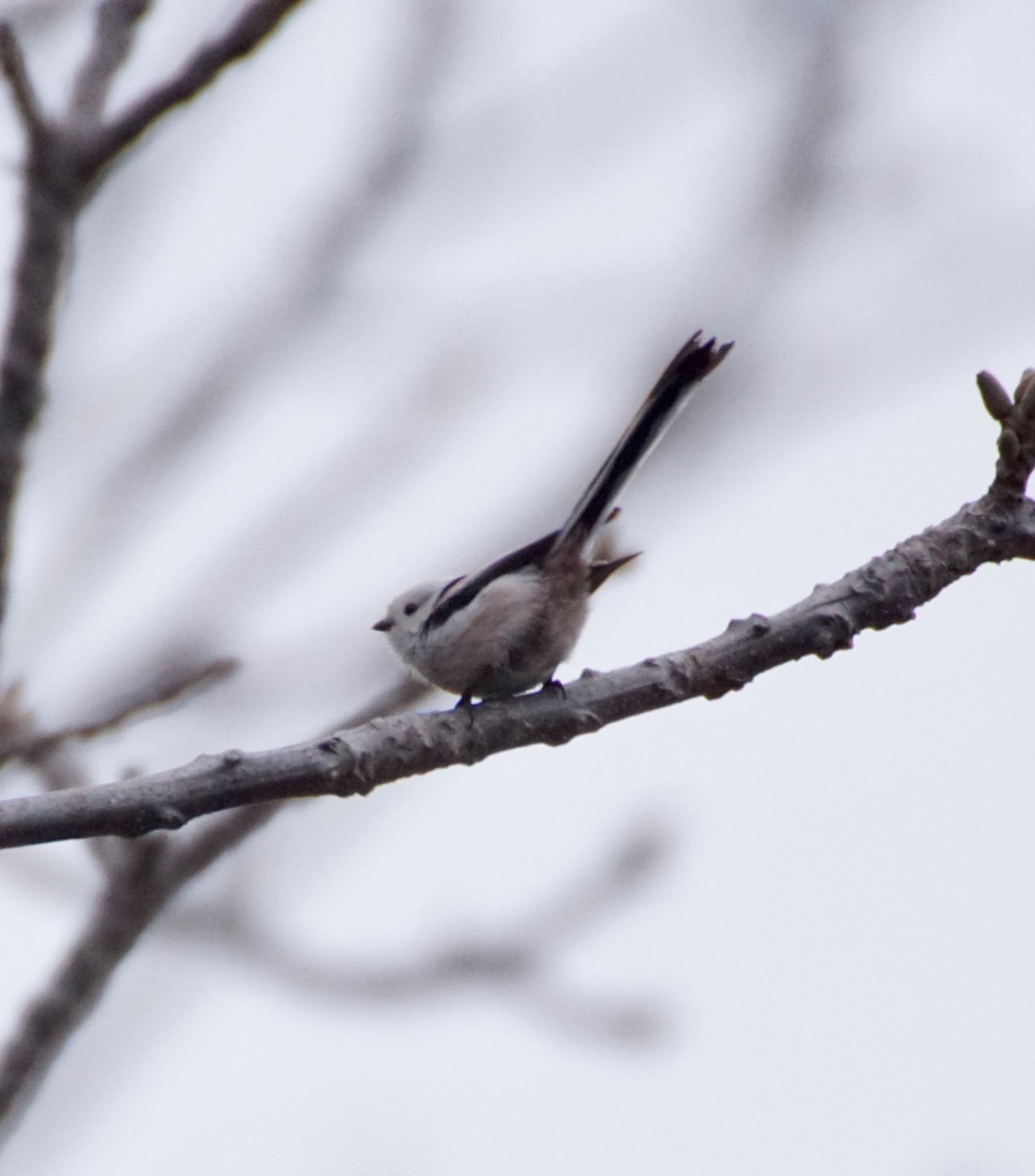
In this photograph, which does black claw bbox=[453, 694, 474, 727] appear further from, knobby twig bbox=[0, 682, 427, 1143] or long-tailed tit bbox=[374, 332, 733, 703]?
knobby twig bbox=[0, 682, 427, 1143]

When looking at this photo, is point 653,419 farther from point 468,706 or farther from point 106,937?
point 106,937

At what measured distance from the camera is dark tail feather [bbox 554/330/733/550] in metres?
2.70

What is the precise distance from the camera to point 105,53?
8.07ft

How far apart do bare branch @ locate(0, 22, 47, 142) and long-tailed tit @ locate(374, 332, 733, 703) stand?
126 cm

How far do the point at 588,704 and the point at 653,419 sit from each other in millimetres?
639

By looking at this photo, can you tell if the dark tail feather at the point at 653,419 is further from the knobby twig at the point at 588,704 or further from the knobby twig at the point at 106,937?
the knobby twig at the point at 106,937

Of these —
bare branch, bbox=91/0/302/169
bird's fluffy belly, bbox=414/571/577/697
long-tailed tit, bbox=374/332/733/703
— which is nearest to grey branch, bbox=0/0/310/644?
bare branch, bbox=91/0/302/169

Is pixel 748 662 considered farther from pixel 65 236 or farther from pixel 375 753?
pixel 65 236

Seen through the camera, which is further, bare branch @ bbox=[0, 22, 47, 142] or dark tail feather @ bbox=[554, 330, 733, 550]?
dark tail feather @ bbox=[554, 330, 733, 550]

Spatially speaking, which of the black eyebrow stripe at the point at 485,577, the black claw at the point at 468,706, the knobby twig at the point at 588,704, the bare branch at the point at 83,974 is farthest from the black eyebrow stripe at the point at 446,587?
the bare branch at the point at 83,974

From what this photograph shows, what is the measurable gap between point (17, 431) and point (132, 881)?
0.75 m

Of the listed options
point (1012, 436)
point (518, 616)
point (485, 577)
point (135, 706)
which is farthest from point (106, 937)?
point (1012, 436)

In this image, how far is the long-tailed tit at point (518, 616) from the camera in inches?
127

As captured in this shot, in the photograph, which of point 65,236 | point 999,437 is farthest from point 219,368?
point 999,437
